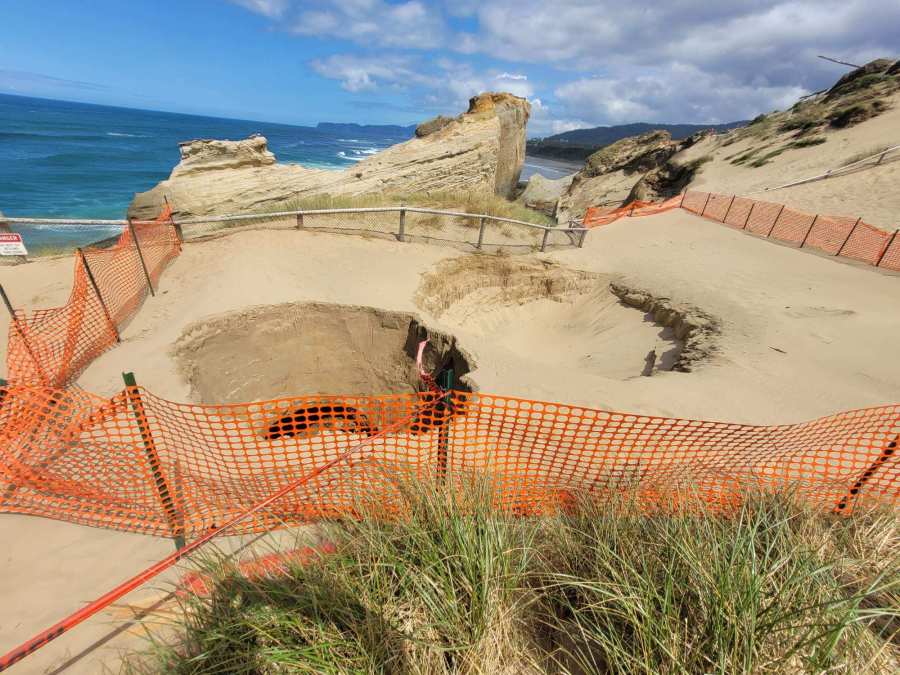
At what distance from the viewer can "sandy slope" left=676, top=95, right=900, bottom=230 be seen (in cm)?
1636

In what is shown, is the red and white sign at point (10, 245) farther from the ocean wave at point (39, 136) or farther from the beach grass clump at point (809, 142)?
the ocean wave at point (39, 136)

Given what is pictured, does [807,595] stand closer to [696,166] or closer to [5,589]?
[5,589]

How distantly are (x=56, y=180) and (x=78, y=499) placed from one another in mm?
44448

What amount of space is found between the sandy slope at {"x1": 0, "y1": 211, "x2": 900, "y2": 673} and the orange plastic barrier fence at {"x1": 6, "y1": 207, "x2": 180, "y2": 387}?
0.27 metres

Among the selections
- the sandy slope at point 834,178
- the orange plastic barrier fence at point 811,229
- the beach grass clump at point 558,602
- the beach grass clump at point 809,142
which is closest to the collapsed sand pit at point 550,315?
the beach grass clump at point 558,602

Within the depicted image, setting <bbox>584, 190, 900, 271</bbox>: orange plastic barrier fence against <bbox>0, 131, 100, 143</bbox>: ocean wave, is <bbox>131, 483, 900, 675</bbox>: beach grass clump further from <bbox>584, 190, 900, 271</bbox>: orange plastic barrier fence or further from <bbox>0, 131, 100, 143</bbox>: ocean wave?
<bbox>0, 131, 100, 143</bbox>: ocean wave

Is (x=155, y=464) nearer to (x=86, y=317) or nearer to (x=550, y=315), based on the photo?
(x=86, y=317)

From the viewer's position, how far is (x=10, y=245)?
524 centimetres

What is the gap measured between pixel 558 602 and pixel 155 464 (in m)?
3.11

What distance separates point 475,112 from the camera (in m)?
24.4

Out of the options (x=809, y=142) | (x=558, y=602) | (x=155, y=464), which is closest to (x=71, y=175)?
(x=155, y=464)

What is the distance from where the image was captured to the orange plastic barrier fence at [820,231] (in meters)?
11.8

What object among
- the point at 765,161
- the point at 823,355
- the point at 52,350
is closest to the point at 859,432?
the point at 823,355

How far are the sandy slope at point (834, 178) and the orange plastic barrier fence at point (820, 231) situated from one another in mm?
2569
